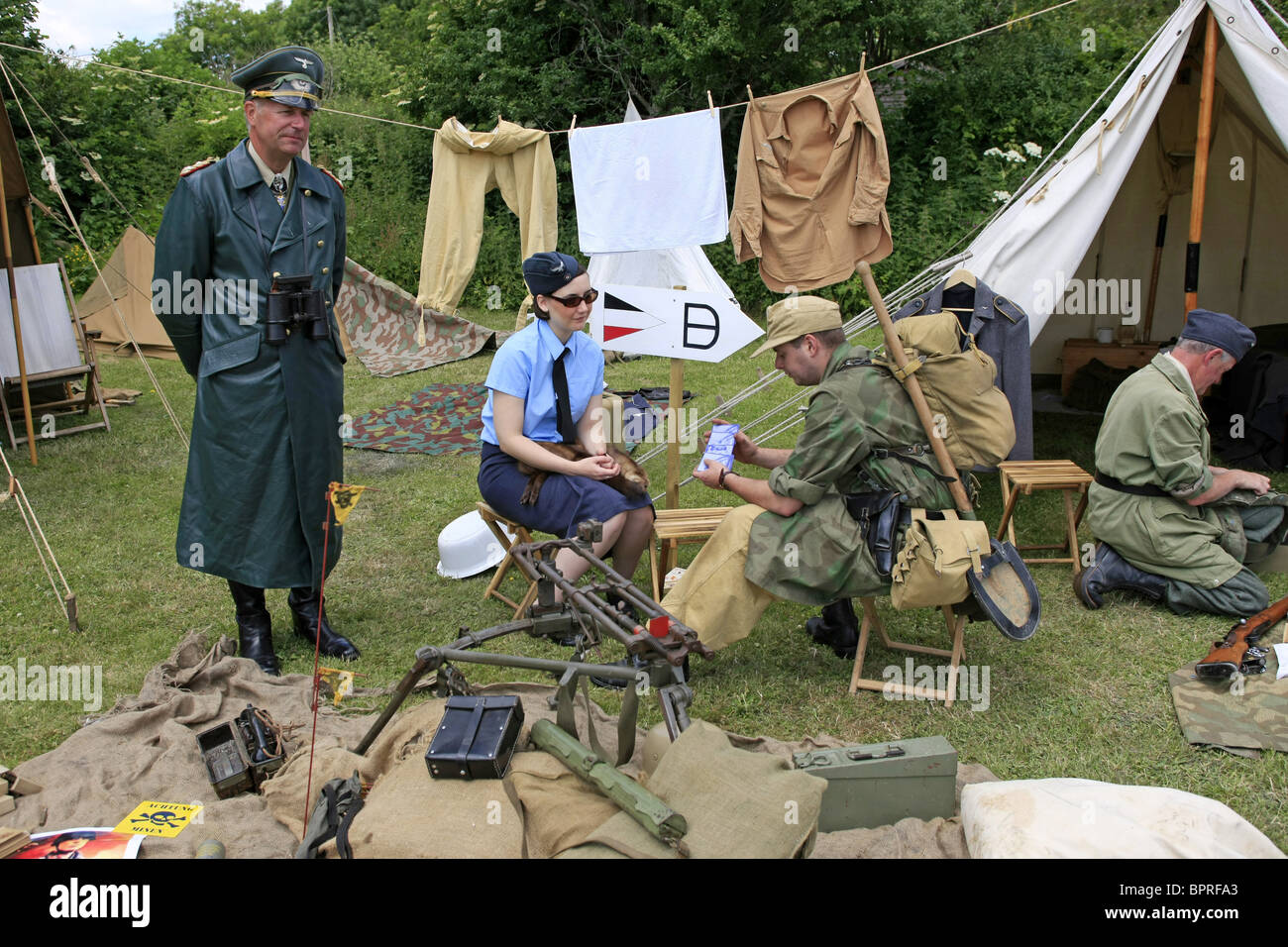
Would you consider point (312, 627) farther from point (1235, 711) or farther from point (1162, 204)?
point (1162, 204)

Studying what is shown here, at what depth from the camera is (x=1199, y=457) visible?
4.33 m

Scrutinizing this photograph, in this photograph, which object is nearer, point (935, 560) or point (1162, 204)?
point (935, 560)

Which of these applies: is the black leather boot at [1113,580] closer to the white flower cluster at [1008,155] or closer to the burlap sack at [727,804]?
the burlap sack at [727,804]

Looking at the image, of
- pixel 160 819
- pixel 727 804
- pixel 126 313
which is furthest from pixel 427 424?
pixel 727 804

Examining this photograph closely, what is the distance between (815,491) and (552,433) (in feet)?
4.05

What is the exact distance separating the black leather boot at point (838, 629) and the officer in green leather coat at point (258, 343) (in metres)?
2.07

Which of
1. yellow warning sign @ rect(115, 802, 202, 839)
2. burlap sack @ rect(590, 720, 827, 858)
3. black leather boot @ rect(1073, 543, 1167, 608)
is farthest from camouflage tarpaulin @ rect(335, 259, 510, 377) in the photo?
burlap sack @ rect(590, 720, 827, 858)

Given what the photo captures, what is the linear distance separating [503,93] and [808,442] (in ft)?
39.6

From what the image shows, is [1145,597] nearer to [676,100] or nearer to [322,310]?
[322,310]

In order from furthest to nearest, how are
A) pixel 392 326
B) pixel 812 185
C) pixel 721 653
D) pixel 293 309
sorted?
1. pixel 392 326
2. pixel 812 185
3. pixel 721 653
4. pixel 293 309

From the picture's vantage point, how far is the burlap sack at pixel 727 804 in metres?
2.30

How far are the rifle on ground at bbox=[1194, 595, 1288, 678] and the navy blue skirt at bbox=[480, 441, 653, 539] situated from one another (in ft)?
7.39

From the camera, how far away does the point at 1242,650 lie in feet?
12.2

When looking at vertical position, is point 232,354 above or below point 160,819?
above
